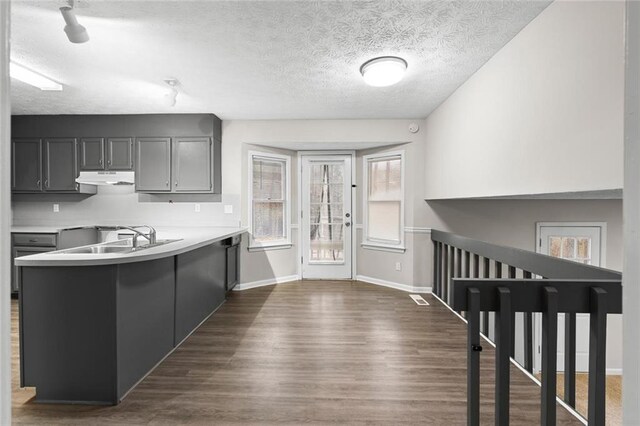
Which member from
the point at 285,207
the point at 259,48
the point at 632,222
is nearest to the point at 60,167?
the point at 285,207

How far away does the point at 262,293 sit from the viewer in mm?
4348

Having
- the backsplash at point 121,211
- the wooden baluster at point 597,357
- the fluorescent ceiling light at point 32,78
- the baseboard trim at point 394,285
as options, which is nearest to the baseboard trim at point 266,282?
the backsplash at point 121,211

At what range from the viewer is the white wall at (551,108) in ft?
4.85

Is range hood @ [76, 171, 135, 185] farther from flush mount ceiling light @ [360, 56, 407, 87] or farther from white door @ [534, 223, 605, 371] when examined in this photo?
white door @ [534, 223, 605, 371]

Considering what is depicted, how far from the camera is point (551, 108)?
1882 millimetres

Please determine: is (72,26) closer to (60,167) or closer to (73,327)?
(73,327)

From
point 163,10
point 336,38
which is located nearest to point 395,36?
point 336,38

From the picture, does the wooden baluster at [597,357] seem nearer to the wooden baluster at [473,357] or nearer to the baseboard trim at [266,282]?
the wooden baluster at [473,357]

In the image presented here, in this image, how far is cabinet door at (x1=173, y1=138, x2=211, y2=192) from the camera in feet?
14.3

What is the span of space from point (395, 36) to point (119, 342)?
108 inches

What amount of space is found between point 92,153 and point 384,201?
13.3 ft

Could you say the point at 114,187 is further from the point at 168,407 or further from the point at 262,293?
the point at 168,407

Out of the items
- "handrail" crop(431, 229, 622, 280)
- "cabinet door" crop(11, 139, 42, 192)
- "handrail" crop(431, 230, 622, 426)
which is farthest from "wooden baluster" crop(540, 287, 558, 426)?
"cabinet door" crop(11, 139, 42, 192)

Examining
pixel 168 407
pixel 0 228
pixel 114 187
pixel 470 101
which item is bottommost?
pixel 168 407
